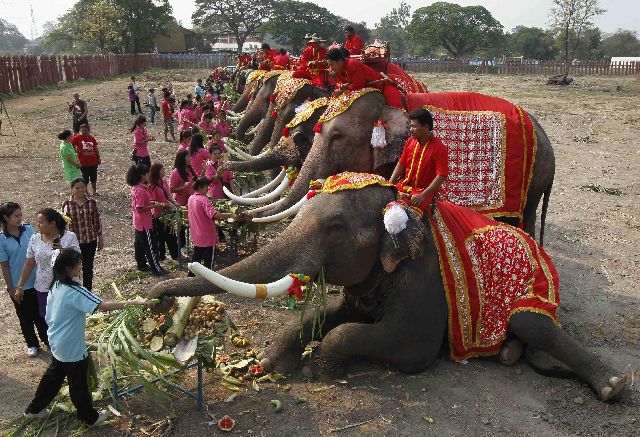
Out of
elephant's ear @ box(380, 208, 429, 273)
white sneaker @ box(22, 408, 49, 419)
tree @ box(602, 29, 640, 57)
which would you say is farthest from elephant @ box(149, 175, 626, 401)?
tree @ box(602, 29, 640, 57)

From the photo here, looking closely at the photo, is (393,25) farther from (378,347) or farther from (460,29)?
(378,347)

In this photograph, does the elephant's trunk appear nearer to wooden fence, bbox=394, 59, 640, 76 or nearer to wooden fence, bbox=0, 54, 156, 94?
wooden fence, bbox=0, 54, 156, 94

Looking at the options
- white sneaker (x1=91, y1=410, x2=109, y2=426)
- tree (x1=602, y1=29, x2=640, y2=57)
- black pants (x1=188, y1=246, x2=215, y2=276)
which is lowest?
white sneaker (x1=91, y1=410, x2=109, y2=426)

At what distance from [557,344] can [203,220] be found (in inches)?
164

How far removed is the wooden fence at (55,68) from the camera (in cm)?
3117

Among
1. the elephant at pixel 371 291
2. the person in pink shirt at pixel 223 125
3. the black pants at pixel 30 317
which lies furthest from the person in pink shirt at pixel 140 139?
the elephant at pixel 371 291

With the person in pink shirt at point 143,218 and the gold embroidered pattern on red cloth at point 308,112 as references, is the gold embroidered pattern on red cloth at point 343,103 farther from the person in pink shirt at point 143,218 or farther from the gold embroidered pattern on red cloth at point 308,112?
the person in pink shirt at point 143,218

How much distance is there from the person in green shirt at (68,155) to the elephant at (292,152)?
370 centimetres

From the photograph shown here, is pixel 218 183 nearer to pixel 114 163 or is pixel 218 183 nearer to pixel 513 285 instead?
pixel 513 285

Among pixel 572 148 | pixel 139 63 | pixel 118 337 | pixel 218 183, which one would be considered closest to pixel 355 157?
pixel 218 183

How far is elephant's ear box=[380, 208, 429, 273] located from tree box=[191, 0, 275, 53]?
77762 millimetres

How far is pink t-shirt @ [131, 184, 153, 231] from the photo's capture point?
797cm

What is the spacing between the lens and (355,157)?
745cm

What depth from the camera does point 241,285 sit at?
170 inches
